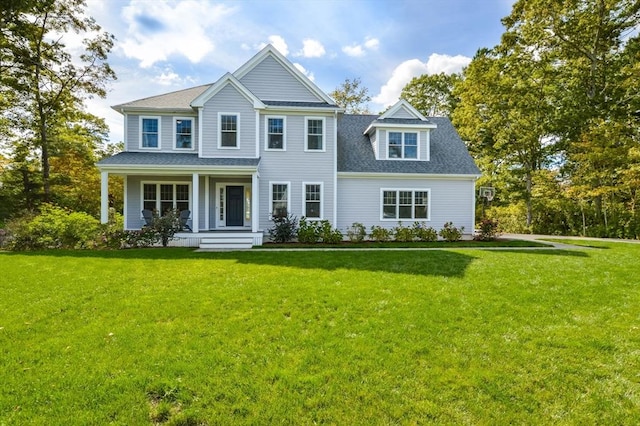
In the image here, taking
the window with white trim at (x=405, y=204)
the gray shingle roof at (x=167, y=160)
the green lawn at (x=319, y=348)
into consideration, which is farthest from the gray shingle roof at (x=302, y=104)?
the green lawn at (x=319, y=348)

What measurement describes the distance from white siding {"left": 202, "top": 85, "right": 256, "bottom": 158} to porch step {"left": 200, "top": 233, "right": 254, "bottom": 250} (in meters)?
3.89

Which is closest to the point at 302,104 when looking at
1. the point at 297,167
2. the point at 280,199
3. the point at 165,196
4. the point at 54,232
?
the point at 297,167

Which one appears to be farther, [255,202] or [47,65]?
[47,65]

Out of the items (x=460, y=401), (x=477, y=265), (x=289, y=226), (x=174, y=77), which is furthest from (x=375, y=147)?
(x=460, y=401)

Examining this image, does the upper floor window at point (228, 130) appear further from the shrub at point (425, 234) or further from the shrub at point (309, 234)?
the shrub at point (425, 234)

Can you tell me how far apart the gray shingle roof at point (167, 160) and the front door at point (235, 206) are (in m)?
1.76

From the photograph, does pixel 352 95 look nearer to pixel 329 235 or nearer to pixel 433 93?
pixel 433 93

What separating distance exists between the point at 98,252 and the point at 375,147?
12828 millimetres

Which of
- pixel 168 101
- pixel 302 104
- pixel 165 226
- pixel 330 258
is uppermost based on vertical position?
pixel 168 101

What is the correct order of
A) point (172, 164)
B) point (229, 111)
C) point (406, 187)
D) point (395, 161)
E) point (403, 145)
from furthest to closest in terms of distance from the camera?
point (403, 145) → point (395, 161) → point (406, 187) → point (229, 111) → point (172, 164)

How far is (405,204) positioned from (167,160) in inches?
442

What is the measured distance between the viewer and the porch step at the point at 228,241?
12.8 m

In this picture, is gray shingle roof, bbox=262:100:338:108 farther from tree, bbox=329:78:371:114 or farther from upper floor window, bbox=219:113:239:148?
tree, bbox=329:78:371:114

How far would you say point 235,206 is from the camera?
1584 cm
